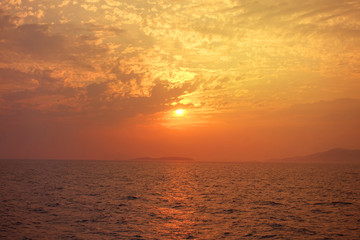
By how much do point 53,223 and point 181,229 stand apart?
1373cm

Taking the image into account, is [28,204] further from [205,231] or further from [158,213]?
[205,231]

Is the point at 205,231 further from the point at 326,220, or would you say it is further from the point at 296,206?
the point at 296,206

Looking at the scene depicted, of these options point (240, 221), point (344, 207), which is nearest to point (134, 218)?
point (240, 221)

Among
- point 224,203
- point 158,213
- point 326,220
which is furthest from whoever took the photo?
point 224,203

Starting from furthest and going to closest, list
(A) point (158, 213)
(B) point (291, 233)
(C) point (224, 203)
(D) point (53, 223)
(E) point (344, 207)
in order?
(C) point (224, 203)
(E) point (344, 207)
(A) point (158, 213)
(D) point (53, 223)
(B) point (291, 233)

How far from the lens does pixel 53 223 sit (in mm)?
32344

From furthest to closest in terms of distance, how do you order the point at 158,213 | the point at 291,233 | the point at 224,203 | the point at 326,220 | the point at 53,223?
the point at 224,203, the point at 158,213, the point at 326,220, the point at 53,223, the point at 291,233

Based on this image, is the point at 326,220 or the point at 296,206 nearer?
the point at 326,220

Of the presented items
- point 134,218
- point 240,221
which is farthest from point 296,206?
point 134,218

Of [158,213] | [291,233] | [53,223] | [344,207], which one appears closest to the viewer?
[291,233]

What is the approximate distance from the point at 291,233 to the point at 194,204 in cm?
1893

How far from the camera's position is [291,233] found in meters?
29.4

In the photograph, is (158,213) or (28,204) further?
(28,204)

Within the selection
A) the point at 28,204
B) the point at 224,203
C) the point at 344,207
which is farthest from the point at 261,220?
the point at 28,204
